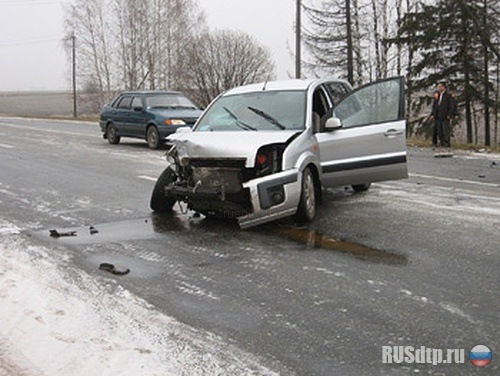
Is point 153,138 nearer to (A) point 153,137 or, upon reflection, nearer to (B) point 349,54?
(A) point 153,137

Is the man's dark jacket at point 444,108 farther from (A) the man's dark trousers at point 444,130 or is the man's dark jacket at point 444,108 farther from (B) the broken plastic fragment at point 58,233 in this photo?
(B) the broken plastic fragment at point 58,233

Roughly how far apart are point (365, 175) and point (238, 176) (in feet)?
6.87

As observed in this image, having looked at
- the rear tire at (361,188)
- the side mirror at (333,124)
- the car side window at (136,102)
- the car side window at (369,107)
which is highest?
the car side window at (136,102)

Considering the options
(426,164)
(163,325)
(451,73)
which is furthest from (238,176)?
(451,73)

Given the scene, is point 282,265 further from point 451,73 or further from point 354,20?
point 354,20

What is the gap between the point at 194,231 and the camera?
6.72m

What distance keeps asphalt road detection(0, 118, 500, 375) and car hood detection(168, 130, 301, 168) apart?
2.79 ft

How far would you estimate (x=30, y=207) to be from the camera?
8102 mm

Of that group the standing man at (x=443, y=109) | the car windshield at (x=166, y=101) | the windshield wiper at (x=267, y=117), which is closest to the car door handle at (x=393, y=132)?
the windshield wiper at (x=267, y=117)

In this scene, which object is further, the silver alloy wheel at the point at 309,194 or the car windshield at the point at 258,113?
the car windshield at the point at 258,113

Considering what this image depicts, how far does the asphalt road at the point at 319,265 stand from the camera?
378cm

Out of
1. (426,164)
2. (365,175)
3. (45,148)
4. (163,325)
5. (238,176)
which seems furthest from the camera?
(45,148)

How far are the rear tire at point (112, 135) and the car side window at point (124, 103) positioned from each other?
616 millimetres

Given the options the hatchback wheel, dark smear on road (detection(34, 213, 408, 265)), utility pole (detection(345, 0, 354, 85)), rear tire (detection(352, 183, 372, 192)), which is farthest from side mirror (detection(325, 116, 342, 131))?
utility pole (detection(345, 0, 354, 85))
